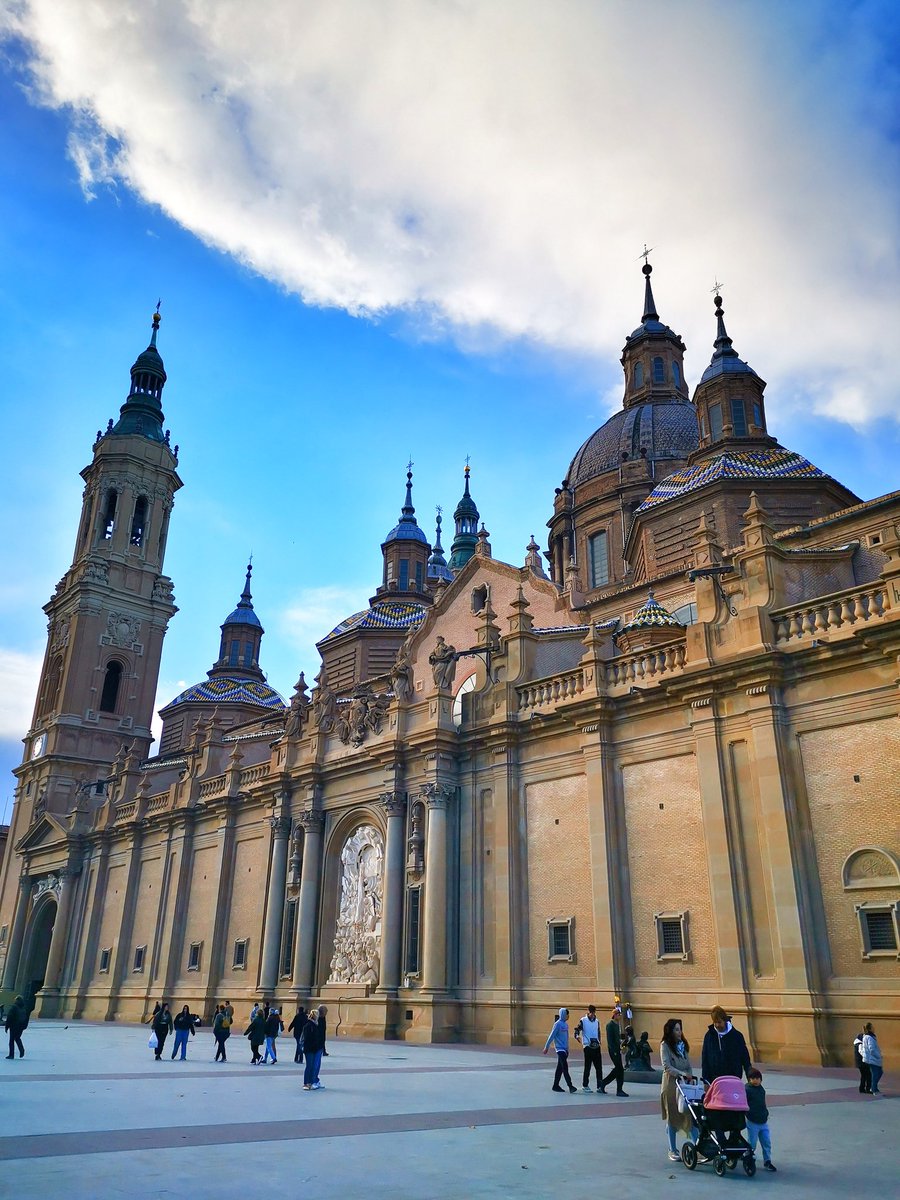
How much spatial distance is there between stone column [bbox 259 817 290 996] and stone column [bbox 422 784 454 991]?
9007mm

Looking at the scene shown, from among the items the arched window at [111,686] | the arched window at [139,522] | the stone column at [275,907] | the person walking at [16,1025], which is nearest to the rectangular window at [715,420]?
the stone column at [275,907]

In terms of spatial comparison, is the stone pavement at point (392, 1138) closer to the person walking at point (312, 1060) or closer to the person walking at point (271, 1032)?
the person walking at point (312, 1060)

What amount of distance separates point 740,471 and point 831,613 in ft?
56.1

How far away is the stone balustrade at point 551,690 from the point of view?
2888 cm

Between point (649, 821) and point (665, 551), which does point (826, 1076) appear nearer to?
point (649, 821)

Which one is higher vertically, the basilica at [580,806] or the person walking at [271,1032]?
the basilica at [580,806]

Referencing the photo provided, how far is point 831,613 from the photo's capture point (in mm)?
22797

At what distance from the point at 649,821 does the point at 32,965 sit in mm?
47273

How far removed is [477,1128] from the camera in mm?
11320

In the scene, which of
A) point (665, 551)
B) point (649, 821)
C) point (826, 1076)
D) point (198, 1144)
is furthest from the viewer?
point (665, 551)

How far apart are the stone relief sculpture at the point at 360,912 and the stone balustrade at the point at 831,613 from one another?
17.0 m

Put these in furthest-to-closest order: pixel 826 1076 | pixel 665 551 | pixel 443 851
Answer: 1. pixel 665 551
2. pixel 443 851
3. pixel 826 1076

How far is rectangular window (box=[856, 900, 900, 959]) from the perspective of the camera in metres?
20.0

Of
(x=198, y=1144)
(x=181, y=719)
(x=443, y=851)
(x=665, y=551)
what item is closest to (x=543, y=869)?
(x=443, y=851)
